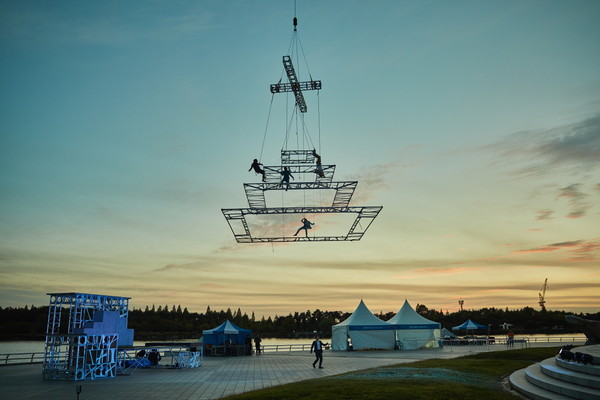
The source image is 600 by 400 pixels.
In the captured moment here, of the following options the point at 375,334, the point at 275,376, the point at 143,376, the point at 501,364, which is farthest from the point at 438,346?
the point at 143,376

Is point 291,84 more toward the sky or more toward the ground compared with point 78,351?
more toward the sky

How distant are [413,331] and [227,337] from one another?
48.6 ft

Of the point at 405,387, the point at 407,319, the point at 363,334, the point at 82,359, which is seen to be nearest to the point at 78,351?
the point at 82,359

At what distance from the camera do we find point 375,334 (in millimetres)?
34719

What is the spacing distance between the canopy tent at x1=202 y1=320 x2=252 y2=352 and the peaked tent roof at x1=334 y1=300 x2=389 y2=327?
7.83 metres

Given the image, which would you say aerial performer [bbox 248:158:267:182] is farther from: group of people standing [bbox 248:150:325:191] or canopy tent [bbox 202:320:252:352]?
canopy tent [bbox 202:320:252:352]

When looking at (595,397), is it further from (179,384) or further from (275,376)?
(179,384)

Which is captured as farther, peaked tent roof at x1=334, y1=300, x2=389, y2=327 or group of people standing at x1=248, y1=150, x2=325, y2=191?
peaked tent roof at x1=334, y1=300, x2=389, y2=327

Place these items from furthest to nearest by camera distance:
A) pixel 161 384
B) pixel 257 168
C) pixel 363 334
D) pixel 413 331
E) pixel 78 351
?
pixel 413 331 < pixel 363 334 < pixel 257 168 < pixel 78 351 < pixel 161 384

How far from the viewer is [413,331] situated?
117 feet

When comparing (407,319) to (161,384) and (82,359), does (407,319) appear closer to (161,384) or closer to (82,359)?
(161,384)

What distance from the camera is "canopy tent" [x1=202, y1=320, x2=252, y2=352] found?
3063 cm

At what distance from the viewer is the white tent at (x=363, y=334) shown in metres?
34.3

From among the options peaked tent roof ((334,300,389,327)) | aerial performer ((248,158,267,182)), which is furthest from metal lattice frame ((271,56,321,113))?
peaked tent roof ((334,300,389,327))
